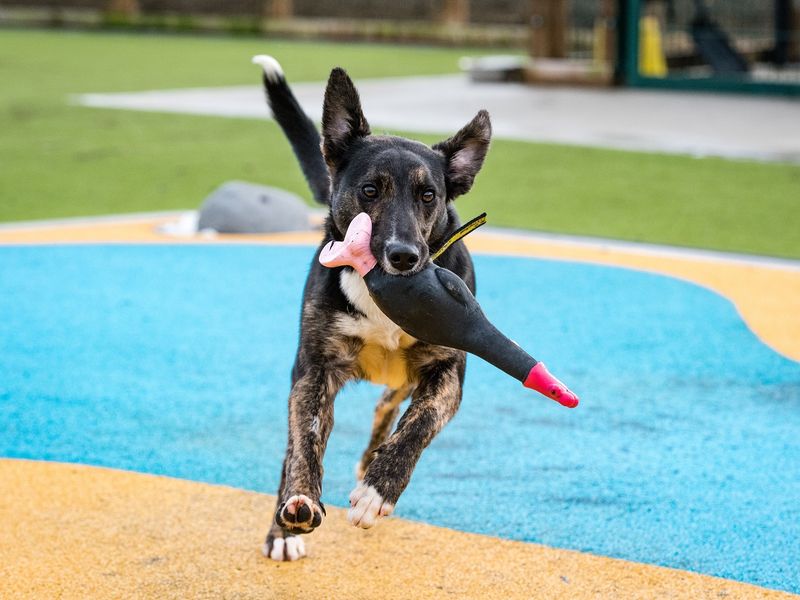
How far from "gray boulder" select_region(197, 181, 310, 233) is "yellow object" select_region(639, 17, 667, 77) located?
43.4ft

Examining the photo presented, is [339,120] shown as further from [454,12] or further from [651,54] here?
[454,12]

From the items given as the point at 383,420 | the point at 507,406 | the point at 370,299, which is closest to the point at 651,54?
the point at 507,406

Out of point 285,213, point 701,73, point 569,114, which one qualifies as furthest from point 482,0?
point 285,213

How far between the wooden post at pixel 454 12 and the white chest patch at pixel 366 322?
38013mm

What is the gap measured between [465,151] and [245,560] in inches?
66.1

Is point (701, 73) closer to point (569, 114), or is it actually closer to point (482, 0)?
point (569, 114)

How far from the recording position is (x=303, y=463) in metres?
4.00

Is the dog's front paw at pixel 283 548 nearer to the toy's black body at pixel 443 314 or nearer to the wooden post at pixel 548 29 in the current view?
the toy's black body at pixel 443 314

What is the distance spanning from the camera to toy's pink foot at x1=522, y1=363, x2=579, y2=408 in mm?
3818

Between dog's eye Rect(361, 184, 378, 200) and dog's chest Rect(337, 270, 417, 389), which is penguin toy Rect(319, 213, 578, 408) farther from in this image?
dog's chest Rect(337, 270, 417, 389)

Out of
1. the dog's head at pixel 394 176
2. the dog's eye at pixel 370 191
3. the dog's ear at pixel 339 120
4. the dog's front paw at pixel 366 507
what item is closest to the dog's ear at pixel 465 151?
the dog's head at pixel 394 176

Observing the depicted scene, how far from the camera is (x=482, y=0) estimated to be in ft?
139

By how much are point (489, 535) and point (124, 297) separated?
14.7ft

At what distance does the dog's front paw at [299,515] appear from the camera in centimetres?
366
